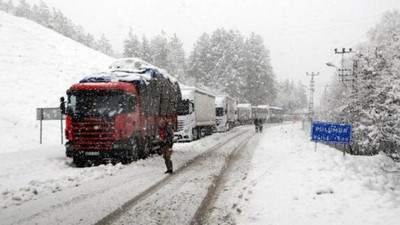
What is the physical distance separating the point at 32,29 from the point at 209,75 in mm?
36878

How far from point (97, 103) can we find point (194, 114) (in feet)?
55.4

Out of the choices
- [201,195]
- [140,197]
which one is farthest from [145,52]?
[140,197]

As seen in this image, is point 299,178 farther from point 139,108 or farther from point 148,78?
point 148,78

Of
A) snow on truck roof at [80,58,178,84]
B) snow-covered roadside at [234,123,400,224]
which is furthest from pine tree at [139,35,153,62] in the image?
snow-covered roadside at [234,123,400,224]

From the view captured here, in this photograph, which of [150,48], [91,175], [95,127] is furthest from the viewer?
[150,48]

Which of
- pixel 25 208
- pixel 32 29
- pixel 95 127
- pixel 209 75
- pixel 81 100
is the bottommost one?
pixel 25 208

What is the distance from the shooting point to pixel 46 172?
1424 centimetres

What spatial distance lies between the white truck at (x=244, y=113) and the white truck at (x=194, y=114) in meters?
27.7

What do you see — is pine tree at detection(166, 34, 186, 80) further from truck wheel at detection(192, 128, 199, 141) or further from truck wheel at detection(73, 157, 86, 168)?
truck wheel at detection(73, 157, 86, 168)

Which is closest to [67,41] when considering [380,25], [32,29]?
[32,29]

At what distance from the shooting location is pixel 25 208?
8.88 metres

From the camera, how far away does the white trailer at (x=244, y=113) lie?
227 feet

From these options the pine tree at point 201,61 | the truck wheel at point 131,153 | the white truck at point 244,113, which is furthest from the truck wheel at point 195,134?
the pine tree at point 201,61

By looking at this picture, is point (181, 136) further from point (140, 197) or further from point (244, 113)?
point (244, 113)
